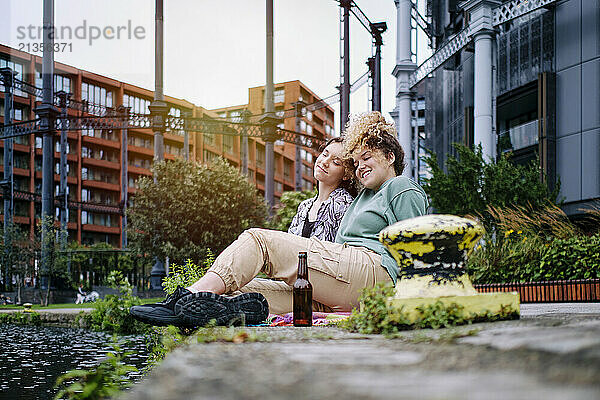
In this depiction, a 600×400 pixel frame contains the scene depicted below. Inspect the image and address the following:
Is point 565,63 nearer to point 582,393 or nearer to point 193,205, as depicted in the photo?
point 193,205

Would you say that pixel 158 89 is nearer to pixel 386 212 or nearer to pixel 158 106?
pixel 158 106

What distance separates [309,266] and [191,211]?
18.5 metres

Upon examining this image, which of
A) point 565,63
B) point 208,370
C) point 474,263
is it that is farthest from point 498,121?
point 208,370


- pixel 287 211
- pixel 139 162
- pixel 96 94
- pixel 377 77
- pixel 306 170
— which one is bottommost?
pixel 287 211

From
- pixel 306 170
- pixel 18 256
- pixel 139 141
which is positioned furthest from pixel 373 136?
pixel 306 170

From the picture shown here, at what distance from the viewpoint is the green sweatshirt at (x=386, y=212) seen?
3590 mm

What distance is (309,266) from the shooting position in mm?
3416

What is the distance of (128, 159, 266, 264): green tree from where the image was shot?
21438 millimetres

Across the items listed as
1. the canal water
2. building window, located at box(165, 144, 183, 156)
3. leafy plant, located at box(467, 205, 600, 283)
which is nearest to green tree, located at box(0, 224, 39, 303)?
the canal water

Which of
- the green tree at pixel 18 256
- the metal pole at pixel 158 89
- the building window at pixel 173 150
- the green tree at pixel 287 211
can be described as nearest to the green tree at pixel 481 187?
the green tree at pixel 287 211

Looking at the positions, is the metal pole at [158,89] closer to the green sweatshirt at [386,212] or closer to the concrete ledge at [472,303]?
the green sweatshirt at [386,212]

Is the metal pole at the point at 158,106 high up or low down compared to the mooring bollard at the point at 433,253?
up

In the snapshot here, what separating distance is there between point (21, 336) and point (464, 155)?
9.53 m

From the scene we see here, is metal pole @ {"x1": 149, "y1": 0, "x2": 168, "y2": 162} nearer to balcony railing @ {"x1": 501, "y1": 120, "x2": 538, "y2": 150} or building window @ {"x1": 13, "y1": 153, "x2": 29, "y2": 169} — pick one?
balcony railing @ {"x1": 501, "y1": 120, "x2": 538, "y2": 150}
